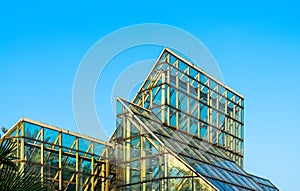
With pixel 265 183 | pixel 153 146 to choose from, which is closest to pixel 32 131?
pixel 153 146

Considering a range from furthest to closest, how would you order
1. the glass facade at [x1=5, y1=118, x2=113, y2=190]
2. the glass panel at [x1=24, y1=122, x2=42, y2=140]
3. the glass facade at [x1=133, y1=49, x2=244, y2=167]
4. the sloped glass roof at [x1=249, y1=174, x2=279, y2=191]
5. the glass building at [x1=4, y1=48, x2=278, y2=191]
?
the sloped glass roof at [x1=249, y1=174, x2=279, y2=191] < the glass facade at [x1=133, y1=49, x2=244, y2=167] < the glass building at [x1=4, y1=48, x2=278, y2=191] < the glass panel at [x1=24, y1=122, x2=42, y2=140] < the glass facade at [x1=5, y1=118, x2=113, y2=190]

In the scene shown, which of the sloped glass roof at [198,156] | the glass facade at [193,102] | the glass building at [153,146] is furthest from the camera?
the glass facade at [193,102]

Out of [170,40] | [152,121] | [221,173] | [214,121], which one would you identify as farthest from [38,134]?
[214,121]

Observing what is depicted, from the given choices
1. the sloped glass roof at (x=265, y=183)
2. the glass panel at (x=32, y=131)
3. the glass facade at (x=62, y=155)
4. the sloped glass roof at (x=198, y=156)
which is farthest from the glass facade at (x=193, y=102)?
the glass panel at (x=32, y=131)

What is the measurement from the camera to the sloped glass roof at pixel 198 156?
82.9ft

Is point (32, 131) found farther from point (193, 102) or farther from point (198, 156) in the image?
point (193, 102)

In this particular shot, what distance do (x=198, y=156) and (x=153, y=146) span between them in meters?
2.90

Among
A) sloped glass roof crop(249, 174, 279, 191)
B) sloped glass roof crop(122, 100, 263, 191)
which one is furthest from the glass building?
sloped glass roof crop(249, 174, 279, 191)

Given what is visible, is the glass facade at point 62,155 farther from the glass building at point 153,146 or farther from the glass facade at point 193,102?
the glass facade at point 193,102

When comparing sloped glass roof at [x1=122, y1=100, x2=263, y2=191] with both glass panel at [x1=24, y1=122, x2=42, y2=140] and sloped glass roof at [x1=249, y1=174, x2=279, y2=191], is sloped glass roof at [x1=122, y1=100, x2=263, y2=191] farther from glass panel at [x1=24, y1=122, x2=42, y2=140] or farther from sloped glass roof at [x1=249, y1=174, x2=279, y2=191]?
glass panel at [x1=24, y1=122, x2=42, y2=140]

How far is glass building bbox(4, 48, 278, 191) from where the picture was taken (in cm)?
2414

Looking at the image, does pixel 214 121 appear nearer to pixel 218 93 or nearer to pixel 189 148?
pixel 218 93

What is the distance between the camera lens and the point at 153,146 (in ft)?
83.9

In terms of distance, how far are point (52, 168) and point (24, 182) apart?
14924 millimetres
